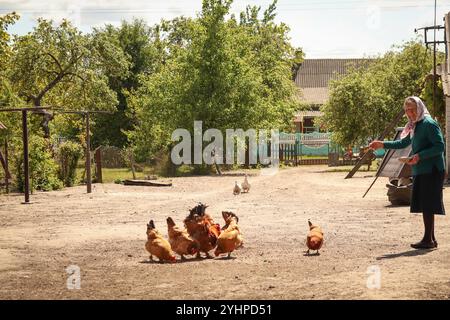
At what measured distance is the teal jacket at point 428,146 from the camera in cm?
1076

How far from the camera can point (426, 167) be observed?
35.6 ft

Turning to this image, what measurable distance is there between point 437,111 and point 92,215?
15.1 metres

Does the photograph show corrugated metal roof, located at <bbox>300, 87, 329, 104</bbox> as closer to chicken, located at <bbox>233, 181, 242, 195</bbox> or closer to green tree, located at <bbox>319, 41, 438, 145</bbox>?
Result: green tree, located at <bbox>319, 41, 438, 145</bbox>

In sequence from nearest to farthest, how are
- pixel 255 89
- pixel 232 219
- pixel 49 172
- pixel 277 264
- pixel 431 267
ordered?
pixel 431 267
pixel 277 264
pixel 232 219
pixel 49 172
pixel 255 89

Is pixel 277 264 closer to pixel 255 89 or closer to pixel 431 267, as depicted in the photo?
pixel 431 267

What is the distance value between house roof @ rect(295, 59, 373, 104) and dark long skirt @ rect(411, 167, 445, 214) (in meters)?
58.4

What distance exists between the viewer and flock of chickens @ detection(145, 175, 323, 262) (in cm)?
1040

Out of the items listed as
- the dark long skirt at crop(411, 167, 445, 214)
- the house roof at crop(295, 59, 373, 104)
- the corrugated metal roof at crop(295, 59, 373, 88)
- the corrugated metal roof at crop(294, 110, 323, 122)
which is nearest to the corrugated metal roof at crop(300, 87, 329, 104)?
the house roof at crop(295, 59, 373, 104)

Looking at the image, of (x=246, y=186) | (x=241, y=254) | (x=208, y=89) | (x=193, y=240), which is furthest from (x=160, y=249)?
(x=208, y=89)

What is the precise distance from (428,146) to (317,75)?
6484 cm

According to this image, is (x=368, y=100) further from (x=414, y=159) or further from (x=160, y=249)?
(x=160, y=249)

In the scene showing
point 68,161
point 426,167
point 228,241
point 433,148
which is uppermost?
point 433,148
